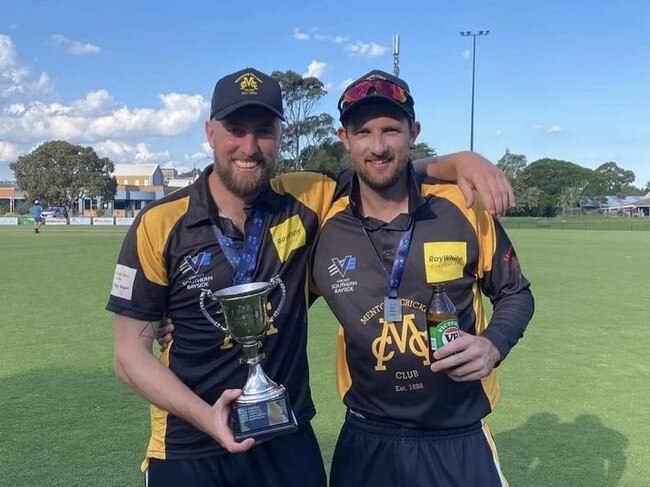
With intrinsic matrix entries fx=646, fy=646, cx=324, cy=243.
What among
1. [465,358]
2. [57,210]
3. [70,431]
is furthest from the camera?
[57,210]

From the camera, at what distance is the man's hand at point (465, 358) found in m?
2.55

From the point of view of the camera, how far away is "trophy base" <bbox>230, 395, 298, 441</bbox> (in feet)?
7.95

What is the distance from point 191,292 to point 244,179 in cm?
56

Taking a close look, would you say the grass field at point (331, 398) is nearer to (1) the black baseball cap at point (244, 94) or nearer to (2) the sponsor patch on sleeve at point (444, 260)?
(2) the sponsor patch on sleeve at point (444, 260)

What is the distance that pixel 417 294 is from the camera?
9.73 feet

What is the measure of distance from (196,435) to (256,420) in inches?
23.5

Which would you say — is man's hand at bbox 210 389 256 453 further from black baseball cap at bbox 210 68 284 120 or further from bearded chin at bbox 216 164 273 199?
black baseball cap at bbox 210 68 284 120

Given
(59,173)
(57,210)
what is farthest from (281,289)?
(57,210)

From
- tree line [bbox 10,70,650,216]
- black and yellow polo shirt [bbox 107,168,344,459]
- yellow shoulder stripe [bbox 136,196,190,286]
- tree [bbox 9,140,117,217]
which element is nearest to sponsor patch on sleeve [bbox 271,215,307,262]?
black and yellow polo shirt [bbox 107,168,344,459]

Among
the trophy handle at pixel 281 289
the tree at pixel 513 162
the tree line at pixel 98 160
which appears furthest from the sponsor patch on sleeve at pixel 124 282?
Answer: the tree at pixel 513 162

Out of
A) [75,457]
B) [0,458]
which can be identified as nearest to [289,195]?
[75,457]

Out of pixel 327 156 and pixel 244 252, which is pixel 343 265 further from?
pixel 327 156

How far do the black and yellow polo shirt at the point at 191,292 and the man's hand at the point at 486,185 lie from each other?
93 centimetres

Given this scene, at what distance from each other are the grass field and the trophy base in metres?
2.46
